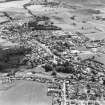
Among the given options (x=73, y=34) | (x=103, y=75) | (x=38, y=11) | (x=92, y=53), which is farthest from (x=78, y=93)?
(x=38, y=11)

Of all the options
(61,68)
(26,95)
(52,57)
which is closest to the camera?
(26,95)

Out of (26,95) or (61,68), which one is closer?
(26,95)

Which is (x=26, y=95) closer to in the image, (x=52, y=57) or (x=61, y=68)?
(x=61, y=68)

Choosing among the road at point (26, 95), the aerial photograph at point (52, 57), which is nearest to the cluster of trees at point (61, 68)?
the aerial photograph at point (52, 57)

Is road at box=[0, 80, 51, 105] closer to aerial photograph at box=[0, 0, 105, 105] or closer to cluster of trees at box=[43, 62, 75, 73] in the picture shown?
aerial photograph at box=[0, 0, 105, 105]

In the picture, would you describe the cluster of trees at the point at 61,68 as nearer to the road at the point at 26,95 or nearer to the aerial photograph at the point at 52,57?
the aerial photograph at the point at 52,57

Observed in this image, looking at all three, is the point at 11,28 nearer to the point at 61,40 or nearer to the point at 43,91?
the point at 61,40

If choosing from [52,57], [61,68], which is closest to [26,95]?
[61,68]

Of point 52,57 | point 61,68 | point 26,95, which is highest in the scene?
point 61,68
